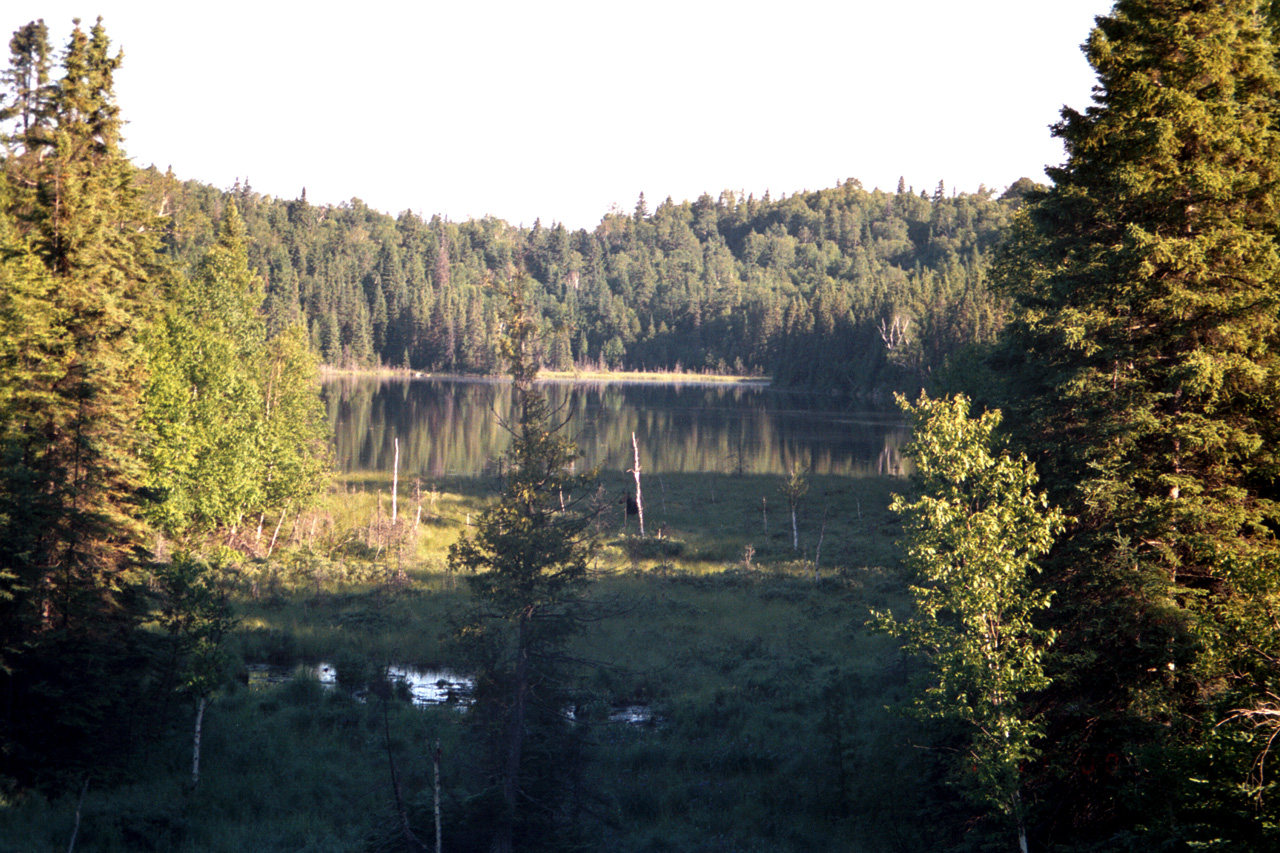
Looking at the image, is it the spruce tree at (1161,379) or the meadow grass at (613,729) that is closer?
Answer: the spruce tree at (1161,379)

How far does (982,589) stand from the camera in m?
13.0

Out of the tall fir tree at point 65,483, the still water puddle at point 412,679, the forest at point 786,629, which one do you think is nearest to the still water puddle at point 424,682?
the still water puddle at point 412,679

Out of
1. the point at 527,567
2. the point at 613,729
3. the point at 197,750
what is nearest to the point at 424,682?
the point at 613,729

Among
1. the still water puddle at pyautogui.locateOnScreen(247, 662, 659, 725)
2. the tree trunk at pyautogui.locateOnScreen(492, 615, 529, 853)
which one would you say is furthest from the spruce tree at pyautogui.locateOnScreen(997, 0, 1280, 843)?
the still water puddle at pyautogui.locateOnScreen(247, 662, 659, 725)

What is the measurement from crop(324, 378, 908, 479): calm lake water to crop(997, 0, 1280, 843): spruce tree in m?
28.3

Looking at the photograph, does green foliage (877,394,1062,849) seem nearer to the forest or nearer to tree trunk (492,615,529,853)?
the forest

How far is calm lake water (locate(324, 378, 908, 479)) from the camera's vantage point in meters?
70.6

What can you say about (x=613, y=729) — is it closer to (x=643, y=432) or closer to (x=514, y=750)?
(x=514, y=750)

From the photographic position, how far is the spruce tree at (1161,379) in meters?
13.9

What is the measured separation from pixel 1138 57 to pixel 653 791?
17216 mm

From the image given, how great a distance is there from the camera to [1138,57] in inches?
603

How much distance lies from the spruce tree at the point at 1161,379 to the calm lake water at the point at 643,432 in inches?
1116

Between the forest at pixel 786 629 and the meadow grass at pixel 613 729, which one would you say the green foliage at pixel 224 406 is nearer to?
the forest at pixel 786 629

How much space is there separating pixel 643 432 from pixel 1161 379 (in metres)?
80.1
